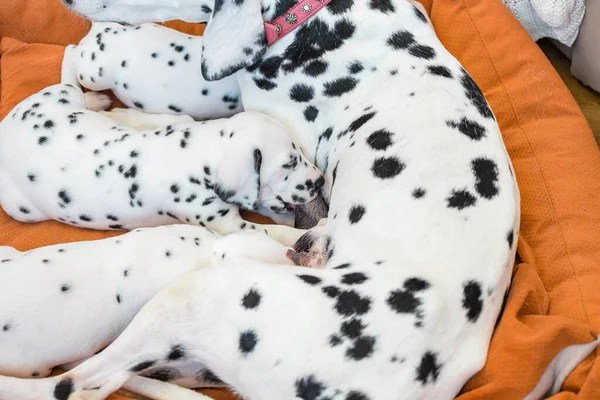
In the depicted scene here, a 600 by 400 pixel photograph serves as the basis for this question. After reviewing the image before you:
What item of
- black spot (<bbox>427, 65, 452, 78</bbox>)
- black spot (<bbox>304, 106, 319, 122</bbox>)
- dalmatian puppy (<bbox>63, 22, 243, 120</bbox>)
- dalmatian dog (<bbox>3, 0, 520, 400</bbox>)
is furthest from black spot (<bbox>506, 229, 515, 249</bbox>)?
dalmatian puppy (<bbox>63, 22, 243, 120</bbox>)

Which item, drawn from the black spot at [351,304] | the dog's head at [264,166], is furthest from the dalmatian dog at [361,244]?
the dog's head at [264,166]

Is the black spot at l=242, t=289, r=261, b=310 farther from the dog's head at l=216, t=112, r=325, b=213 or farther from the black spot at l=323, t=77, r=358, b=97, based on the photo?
the black spot at l=323, t=77, r=358, b=97

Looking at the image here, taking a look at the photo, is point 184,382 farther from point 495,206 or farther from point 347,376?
point 495,206

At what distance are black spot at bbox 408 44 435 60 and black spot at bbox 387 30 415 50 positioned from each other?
0.02 m

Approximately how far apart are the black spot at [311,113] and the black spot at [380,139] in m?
0.31

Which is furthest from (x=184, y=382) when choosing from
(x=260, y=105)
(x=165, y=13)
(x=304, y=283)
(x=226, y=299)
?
(x=165, y=13)

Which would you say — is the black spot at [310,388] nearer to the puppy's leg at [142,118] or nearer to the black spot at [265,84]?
the black spot at [265,84]

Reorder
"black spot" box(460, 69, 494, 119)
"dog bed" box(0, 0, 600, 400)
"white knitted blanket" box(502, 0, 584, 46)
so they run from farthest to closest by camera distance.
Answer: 1. "white knitted blanket" box(502, 0, 584, 46)
2. "black spot" box(460, 69, 494, 119)
3. "dog bed" box(0, 0, 600, 400)

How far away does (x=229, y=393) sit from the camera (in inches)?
80.1

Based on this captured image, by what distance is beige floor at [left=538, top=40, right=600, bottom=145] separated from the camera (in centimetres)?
336

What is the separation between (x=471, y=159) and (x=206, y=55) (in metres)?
0.95

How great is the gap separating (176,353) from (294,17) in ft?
3.79

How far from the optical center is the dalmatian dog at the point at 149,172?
7.32ft

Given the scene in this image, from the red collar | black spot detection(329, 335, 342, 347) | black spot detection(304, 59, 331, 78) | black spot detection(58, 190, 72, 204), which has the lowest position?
black spot detection(58, 190, 72, 204)
